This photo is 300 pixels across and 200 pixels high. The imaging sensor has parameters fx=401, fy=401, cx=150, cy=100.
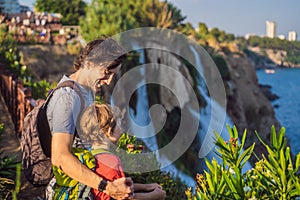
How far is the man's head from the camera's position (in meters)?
2.34

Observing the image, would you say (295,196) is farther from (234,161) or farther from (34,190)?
(34,190)

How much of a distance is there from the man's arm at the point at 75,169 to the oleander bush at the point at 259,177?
1.21 feet

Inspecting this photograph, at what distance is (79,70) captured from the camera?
95.6 inches

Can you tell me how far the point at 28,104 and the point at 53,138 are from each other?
3934 millimetres

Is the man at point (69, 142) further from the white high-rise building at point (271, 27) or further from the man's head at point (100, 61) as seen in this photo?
the white high-rise building at point (271, 27)

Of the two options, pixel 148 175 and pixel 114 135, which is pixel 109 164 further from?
pixel 148 175

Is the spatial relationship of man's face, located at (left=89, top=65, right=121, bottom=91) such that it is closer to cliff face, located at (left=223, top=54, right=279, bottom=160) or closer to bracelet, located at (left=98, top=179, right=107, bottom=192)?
bracelet, located at (left=98, top=179, right=107, bottom=192)

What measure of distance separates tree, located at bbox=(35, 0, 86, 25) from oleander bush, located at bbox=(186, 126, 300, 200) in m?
35.9

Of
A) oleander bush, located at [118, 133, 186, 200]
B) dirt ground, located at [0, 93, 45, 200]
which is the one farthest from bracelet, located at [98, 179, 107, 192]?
dirt ground, located at [0, 93, 45, 200]

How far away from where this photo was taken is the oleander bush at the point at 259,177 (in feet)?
5.90

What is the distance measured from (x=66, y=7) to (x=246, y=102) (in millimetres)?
20105

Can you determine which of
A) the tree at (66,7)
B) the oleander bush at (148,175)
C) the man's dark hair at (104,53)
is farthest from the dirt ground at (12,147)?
the tree at (66,7)

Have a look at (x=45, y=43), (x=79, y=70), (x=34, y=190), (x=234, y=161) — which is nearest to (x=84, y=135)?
(x=79, y=70)

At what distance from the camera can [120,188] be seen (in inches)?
83.1
